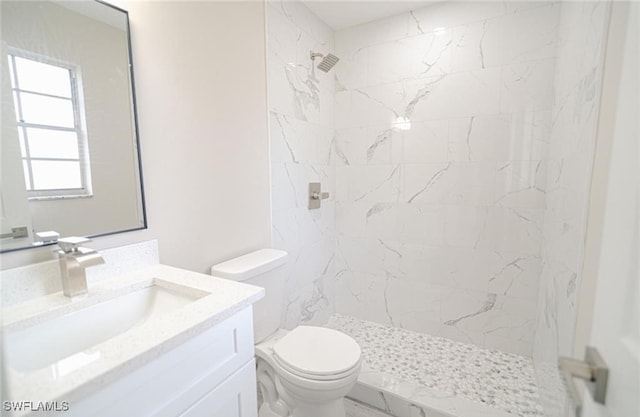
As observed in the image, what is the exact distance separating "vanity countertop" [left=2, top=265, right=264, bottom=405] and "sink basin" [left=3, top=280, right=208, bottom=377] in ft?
0.04

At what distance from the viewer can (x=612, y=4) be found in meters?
0.67

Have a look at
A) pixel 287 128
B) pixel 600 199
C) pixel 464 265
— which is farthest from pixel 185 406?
pixel 464 265

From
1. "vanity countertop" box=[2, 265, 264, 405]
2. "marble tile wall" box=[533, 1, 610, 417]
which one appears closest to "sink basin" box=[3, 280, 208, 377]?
"vanity countertop" box=[2, 265, 264, 405]

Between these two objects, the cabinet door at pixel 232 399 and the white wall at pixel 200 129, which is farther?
the white wall at pixel 200 129

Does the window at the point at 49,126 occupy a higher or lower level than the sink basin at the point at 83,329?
higher

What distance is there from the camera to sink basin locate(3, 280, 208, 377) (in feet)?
2.41

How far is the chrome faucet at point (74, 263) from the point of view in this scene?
893mm

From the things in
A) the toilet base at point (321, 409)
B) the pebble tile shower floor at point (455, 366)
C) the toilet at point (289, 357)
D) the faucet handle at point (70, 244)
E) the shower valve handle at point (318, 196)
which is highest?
the shower valve handle at point (318, 196)

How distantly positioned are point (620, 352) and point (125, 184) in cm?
143

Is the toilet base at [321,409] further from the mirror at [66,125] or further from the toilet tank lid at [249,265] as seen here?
the mirror at [66,125]

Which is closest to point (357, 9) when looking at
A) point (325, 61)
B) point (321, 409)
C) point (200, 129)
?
point (325, 61)

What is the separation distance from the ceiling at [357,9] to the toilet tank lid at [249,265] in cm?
173

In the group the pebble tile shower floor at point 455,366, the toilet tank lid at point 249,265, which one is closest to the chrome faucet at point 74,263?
the toilet tank lid at point 249,265

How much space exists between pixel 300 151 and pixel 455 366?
1.78 m
